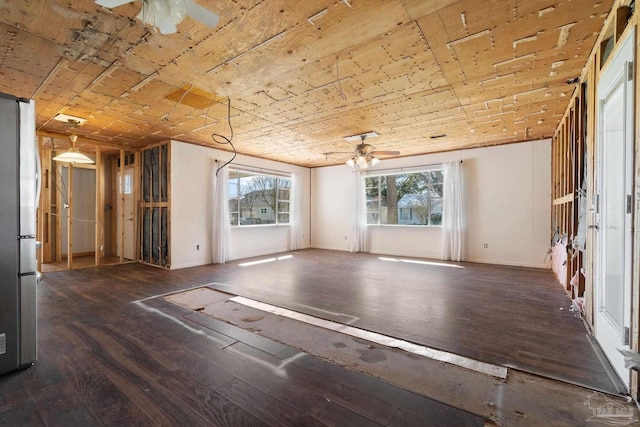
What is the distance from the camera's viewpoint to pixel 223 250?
6453mm

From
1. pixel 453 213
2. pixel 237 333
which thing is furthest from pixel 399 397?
pixel 453 213

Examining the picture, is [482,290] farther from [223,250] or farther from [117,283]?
[117,283]

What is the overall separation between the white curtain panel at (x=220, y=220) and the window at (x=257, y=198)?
1.56 feet

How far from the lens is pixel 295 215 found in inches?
340

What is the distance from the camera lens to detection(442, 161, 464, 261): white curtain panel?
6.56m

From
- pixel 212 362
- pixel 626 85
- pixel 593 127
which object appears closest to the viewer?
pixel 626 85

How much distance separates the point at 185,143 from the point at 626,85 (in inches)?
252

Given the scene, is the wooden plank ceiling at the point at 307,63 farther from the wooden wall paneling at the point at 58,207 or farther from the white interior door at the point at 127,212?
the wooden wall paneling at the point at 58,207

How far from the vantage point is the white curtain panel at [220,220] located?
21.0 ft

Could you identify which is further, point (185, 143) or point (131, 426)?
point (185, 143)

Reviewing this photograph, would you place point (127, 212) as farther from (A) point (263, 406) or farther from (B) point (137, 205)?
(A) point (263, 406)

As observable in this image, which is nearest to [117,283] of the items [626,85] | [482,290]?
[482,290]

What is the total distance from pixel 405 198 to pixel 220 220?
471 cm

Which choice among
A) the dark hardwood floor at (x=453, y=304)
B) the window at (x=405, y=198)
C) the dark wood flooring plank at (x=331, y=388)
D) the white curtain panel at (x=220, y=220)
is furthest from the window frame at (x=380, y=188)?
the dark wood flooring plank at (x=331, y=388)
